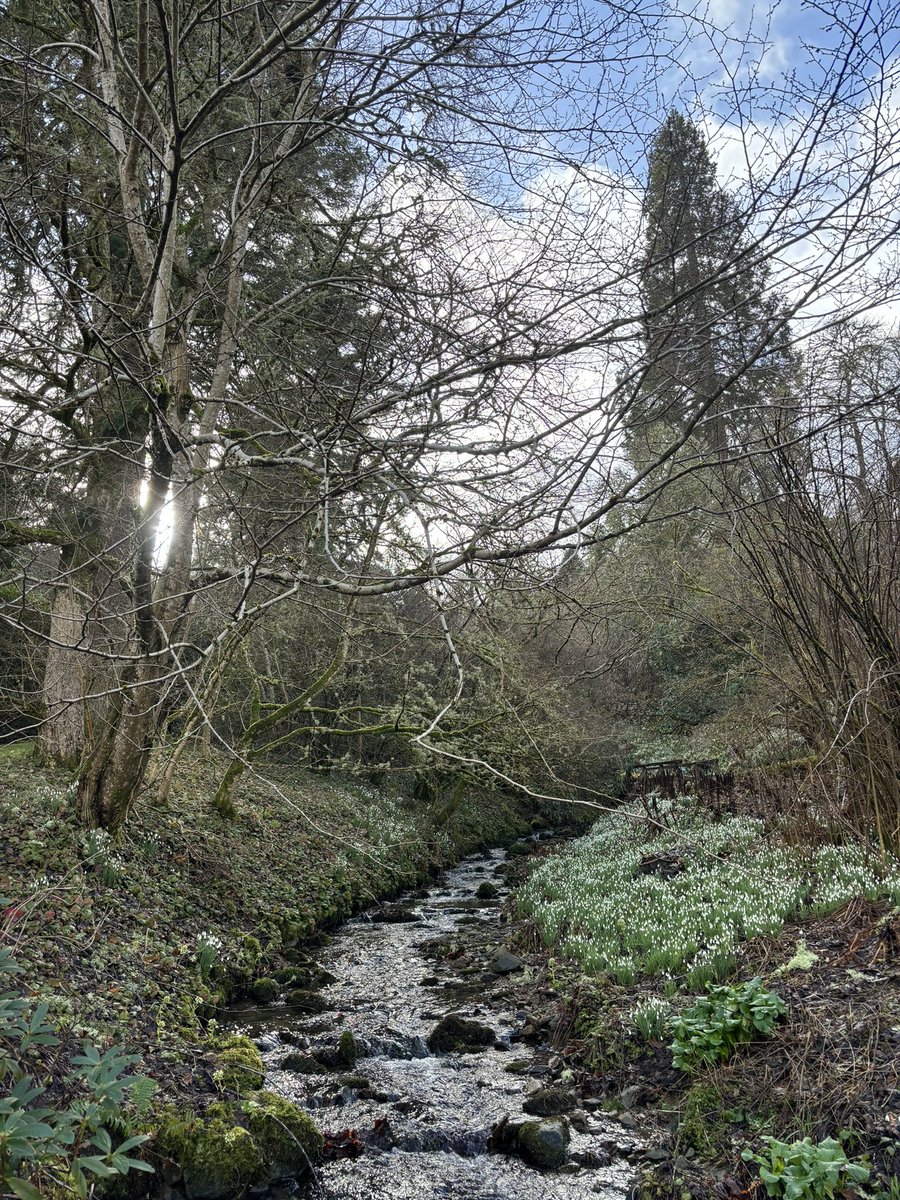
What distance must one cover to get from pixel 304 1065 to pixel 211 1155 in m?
1.59

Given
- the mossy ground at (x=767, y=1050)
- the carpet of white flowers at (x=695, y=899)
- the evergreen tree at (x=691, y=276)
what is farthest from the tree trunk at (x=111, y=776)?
the evergreen tree at (x=691, y=276)

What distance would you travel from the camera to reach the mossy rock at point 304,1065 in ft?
18.1

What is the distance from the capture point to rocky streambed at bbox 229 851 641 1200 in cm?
432

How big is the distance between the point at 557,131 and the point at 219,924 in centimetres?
709

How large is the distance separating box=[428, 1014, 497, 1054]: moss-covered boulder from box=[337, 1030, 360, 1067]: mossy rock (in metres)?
0.65

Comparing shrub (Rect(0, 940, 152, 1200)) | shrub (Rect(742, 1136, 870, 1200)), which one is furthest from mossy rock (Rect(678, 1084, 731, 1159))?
shrub (Rect(0, 940, 152, 1200))

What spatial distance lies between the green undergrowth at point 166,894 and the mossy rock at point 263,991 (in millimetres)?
113

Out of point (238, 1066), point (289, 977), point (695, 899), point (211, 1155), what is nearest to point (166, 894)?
point (289, 977)

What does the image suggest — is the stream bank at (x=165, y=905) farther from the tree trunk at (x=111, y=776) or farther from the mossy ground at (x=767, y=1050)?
the mossy ground at (x=767, y=1050)

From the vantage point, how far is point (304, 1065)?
556cm

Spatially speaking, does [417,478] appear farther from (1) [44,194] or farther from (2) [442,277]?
(1) [44,194]

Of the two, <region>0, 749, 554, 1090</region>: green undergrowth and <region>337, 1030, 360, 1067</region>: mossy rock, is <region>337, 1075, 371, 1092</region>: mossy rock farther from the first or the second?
<region>0, 749, 554, 1090</region>: green undergrowth

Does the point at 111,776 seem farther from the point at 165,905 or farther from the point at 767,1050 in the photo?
the point at 767,1050

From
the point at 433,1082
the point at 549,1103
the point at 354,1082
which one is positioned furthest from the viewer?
the point at 433,1082
